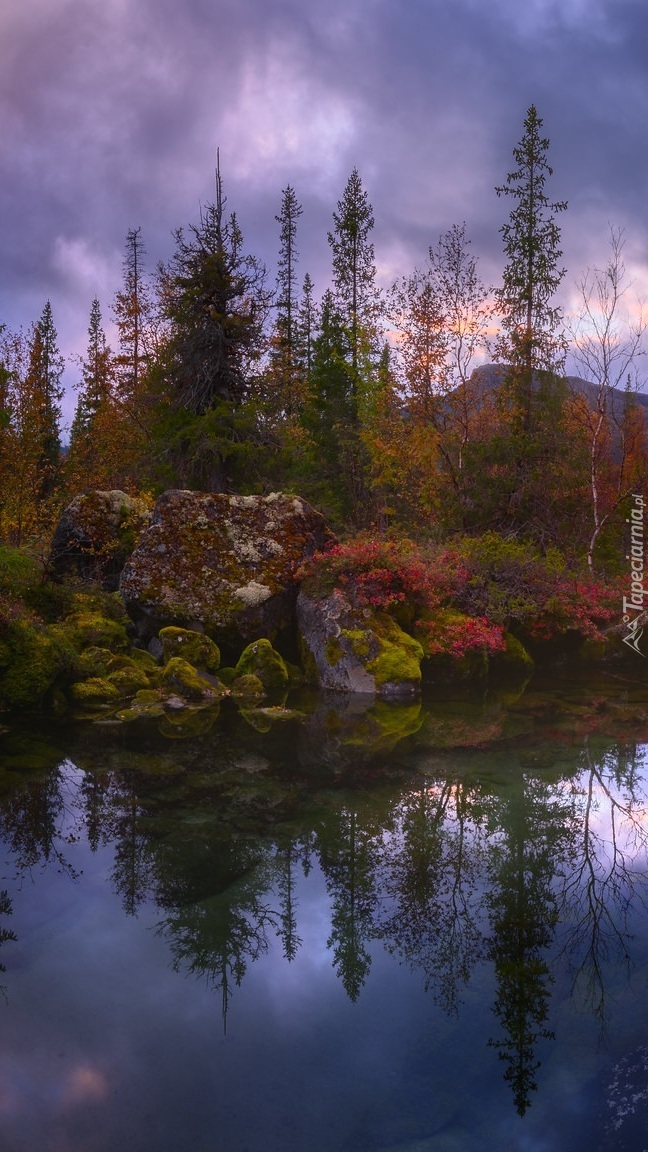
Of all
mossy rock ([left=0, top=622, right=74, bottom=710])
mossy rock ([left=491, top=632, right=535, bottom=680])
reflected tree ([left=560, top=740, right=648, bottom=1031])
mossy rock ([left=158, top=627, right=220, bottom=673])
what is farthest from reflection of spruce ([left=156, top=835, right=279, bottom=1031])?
mossy rock ([left=491, top=632, right=535, bottom=680])

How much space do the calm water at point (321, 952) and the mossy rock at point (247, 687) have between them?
3835mm

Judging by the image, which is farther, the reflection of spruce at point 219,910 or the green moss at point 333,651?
the green moss at point 333,651

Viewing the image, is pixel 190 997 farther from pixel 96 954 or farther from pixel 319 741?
pixel 319 741

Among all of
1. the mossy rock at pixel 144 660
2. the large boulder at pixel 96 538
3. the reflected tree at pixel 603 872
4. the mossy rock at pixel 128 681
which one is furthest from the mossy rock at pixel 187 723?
the large boulder at pixel 96 538

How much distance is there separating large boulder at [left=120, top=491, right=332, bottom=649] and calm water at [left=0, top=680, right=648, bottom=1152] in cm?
541

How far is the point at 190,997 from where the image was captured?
14.7ft

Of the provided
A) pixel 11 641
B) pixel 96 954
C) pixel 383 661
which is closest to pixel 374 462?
pixel 383 661

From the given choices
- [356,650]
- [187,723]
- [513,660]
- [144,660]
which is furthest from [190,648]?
[513,660]

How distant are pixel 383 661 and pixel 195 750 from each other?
17.2 feet

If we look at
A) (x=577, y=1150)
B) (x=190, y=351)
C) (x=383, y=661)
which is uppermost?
(x=190, y=351)

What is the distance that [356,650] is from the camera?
13797 millimetres

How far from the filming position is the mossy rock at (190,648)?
13648mm

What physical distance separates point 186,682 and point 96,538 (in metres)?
6.26

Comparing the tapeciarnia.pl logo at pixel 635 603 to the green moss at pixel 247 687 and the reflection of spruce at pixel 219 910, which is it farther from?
the reflection of spruce at pixel 219 910
